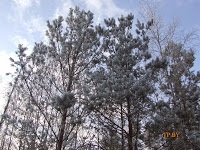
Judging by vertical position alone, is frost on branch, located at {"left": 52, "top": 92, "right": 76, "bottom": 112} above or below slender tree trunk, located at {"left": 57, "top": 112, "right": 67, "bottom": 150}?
above

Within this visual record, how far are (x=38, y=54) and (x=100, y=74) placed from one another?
2018mm

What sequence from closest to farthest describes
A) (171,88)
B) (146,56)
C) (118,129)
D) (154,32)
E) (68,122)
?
(68,122), (118,129), (146,56), (171,88), (154,32)

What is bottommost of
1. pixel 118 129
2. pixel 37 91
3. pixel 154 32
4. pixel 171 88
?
pixel 118 129

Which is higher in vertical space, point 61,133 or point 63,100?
point 63,100

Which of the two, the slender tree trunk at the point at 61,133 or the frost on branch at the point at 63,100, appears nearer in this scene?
the frost on branch at the point at 63,100

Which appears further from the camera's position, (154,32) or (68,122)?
(154,32)

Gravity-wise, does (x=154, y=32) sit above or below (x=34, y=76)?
above

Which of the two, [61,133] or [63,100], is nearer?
[63,100]

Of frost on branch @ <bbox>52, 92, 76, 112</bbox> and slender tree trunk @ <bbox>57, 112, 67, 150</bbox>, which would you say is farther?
slender tree trunk @ <bbox>57, 112, 67, 150</bbox>

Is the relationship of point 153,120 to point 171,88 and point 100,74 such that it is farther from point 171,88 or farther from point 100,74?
point 171,88

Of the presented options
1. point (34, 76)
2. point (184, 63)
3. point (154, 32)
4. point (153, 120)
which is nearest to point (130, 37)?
point (153, 120)

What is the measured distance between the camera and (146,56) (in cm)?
621

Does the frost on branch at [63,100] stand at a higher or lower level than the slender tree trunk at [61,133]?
higher

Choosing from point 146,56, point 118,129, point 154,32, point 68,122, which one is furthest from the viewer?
point 154,32
